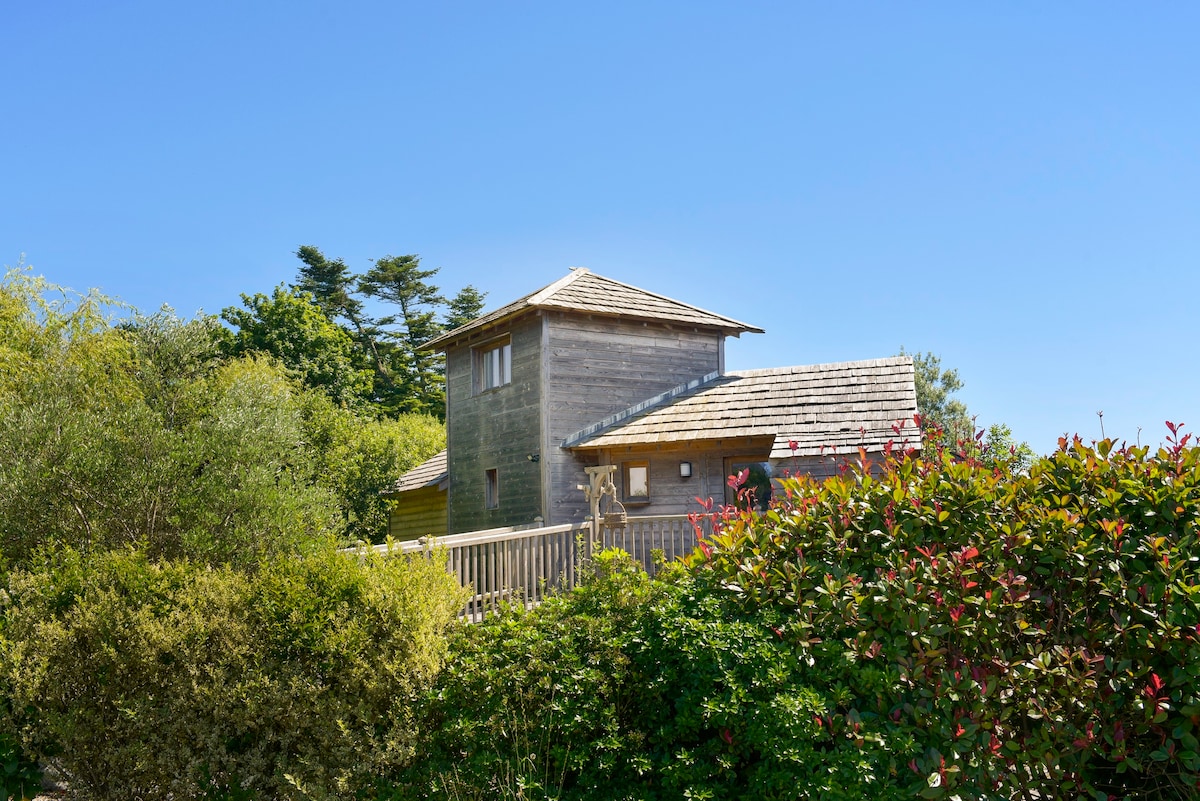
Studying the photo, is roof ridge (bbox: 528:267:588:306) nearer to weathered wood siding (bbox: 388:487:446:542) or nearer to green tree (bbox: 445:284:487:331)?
weathered wood siding (bbox: 388:487:446:542)

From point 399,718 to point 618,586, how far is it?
163cm

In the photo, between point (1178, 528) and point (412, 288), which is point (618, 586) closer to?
Answer: point (1178, 528)

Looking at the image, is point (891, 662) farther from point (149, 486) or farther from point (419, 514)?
point (419, 514)

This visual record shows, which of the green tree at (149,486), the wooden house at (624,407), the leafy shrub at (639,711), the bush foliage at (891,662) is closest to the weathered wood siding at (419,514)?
the wooden house at (624,407)

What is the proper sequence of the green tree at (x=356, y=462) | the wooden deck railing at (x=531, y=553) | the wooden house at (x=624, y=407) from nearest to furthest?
the wooden deck railing at (x=531, y=553) → the wooden house at (x=624, y=407) → the green tree at (x=356, y=462)

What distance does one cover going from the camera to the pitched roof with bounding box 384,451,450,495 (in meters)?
24.5

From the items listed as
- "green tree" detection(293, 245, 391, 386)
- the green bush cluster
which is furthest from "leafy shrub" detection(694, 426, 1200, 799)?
"green tree" detection(293, 245, 391, 386)

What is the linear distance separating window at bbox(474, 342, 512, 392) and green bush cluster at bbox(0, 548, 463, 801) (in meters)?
14.8

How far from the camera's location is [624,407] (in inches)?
816

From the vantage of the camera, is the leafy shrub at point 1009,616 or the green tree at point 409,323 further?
the green tree at point 409,323

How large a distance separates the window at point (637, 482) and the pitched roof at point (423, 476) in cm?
650

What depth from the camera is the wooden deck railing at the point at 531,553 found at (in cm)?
1049

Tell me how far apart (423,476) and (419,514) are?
4.78 feet

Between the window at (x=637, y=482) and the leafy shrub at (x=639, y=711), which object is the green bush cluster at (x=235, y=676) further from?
the window at (x=637, y=482)
